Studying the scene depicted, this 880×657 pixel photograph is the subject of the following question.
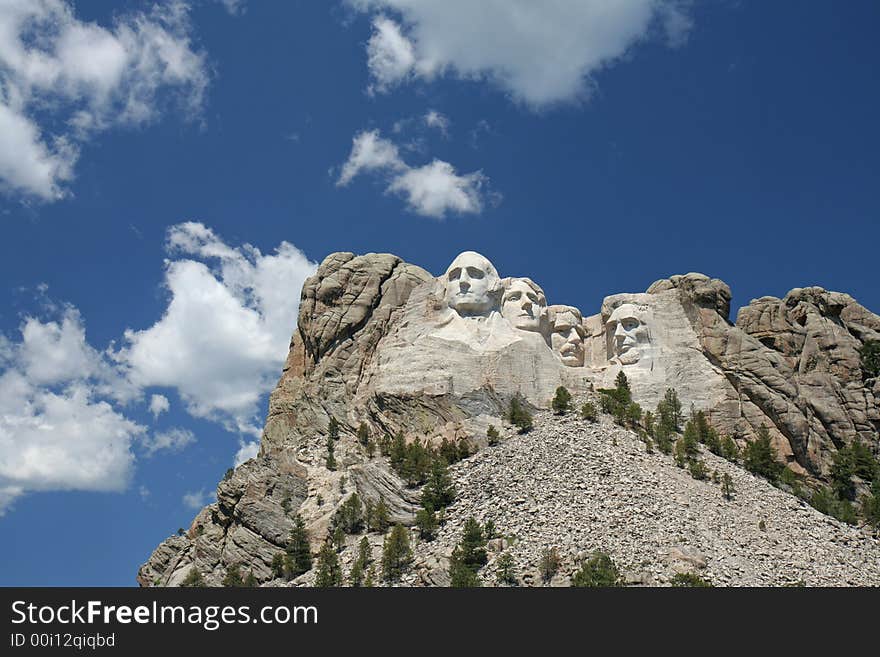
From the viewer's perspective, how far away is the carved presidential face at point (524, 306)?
56.6 m

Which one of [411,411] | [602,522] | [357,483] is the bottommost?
[602,522]

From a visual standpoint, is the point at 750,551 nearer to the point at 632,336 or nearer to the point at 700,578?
the point at 700,578

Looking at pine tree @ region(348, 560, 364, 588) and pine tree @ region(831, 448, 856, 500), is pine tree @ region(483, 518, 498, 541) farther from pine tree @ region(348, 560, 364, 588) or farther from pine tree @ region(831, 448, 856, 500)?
pine tree @ region(831, 448, 856, 500)

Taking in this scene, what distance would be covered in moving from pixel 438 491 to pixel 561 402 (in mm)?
8278

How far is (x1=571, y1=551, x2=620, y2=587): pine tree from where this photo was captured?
129 feet

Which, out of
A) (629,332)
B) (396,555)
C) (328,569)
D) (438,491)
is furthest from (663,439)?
(328,569)

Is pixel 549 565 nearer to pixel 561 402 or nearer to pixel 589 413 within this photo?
pixel 589 413

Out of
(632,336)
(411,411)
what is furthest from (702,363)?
(411,411)

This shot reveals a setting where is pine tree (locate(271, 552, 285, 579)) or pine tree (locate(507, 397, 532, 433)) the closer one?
pine tree (locate(271, 552, 285, 579))

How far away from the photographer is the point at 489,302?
56.1 m

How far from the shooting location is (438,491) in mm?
47312

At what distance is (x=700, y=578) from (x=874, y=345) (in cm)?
2080

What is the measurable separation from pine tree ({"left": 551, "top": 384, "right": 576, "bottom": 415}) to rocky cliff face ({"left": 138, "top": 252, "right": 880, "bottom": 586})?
0.69m

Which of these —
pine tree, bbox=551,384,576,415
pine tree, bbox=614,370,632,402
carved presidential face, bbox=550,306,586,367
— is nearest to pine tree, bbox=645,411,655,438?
pine tree, bbox=614,370,632,402
